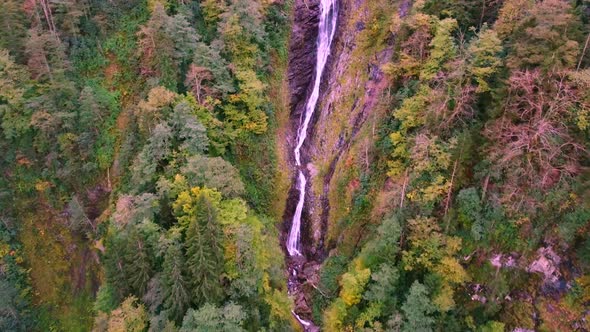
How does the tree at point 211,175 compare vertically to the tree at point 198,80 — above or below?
below

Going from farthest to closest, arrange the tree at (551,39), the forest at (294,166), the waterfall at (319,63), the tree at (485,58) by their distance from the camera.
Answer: the waterfall at (319,63) < the tree at (485,58) < the forest at (294,166) < the tree at (551,39)

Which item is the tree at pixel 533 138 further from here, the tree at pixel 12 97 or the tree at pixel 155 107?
the tree at pixel 12 97

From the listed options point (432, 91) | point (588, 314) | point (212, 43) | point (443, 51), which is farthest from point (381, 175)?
point (212, 43)

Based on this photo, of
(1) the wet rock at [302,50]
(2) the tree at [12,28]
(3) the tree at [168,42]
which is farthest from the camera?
(1) the wet rock at [302,50]

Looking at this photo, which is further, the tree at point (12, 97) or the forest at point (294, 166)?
the tree at point (12, 97)

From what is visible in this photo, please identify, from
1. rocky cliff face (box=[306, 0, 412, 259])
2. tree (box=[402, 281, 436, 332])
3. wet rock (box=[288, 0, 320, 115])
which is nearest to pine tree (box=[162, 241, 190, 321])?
tree (box=[402, 281, 436, 332])

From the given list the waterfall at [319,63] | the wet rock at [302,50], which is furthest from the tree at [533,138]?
the wet rock at [302,50]
